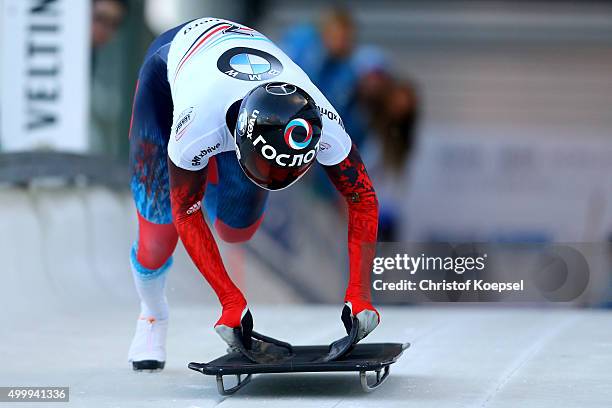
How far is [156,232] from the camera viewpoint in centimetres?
533

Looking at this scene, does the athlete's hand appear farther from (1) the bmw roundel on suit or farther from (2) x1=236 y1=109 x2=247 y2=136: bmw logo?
(2) x1=236 y1=109 x2=247 y2=136: bmw logo

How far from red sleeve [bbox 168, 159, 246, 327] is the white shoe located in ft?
3.03

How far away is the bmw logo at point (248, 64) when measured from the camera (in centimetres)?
461

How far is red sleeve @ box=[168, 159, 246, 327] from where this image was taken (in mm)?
4531

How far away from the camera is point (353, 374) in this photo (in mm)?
5074

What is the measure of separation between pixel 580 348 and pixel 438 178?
379 inches

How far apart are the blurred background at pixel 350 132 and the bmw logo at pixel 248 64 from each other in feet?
11.4

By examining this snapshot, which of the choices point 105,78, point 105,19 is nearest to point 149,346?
point 105,78

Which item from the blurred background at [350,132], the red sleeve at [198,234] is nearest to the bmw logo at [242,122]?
the red sleeve at [198,234]

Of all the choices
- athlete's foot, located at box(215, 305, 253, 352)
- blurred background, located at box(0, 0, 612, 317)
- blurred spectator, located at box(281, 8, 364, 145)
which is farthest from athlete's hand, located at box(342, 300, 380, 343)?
blurred spectator, located at box(281, 8, 364, 145)

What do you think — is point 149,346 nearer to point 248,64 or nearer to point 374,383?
point 374,383

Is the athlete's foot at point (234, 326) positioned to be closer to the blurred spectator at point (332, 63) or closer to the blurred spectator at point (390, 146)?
the blurred spectator at point (332, 63)

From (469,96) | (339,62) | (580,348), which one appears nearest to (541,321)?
(580,348)

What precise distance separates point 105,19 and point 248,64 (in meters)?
5.46
